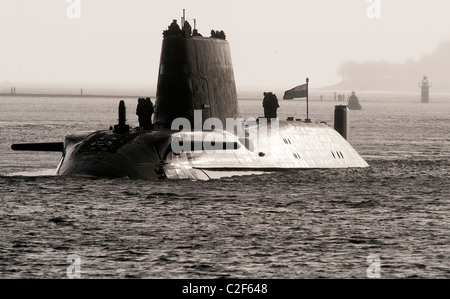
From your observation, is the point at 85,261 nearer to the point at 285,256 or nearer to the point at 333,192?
the point at 285,256

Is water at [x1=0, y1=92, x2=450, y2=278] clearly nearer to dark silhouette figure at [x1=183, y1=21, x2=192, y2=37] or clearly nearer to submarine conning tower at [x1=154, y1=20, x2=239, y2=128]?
submarine conning tower at [x1=154, y1=20, x2=239, y2=128]

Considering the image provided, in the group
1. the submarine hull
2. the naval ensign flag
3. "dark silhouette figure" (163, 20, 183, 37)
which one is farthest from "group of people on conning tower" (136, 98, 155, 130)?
the naval ensign flag

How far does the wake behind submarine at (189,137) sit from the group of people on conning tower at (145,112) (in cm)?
26

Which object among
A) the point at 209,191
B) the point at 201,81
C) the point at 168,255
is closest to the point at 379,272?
the point at 168,255

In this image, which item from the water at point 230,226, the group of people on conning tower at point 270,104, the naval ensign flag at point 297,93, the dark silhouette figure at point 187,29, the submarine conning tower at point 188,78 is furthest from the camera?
the naval ensign flag at point 297,93

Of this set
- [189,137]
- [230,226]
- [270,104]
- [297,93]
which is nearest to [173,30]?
[189,137]

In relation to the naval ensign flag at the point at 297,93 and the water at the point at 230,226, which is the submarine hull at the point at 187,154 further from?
the naval ensign flag at the point at 297,93

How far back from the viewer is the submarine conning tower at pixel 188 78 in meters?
35.6

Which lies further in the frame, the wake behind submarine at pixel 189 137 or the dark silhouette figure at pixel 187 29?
the dark silhouette figure at pixel 187 29

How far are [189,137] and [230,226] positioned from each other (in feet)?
26.0

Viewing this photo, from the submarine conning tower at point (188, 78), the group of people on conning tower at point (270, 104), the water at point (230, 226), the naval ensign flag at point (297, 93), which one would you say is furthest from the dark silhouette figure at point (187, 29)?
the naval ensign flag at point (297, 93)

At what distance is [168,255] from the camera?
72.5 feet

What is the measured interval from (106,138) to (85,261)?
39.9ft

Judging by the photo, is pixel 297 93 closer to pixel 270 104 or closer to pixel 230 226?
pixel 270 104
